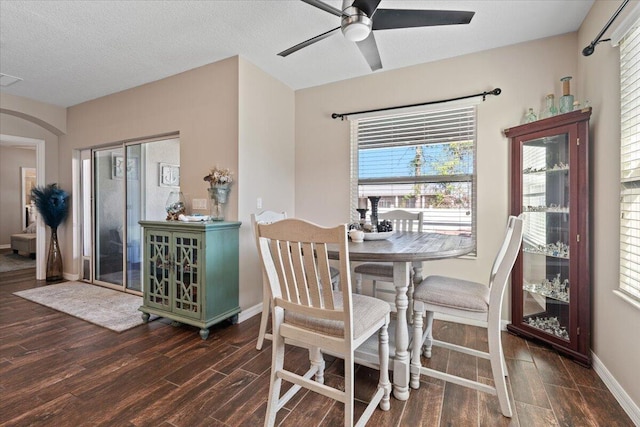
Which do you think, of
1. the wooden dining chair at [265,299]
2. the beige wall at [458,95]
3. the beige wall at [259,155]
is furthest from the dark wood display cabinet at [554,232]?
the beige wall at [259,155]

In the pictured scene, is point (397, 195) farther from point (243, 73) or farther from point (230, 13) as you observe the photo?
point (230, 13)

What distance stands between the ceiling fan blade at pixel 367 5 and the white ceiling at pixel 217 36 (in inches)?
24.2

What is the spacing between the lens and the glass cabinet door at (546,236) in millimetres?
2316

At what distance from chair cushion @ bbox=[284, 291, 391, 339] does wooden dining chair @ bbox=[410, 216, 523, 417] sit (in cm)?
35

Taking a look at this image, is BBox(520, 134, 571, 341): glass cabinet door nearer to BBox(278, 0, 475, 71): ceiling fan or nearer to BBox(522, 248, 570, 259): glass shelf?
BBox(522, 248, 570, 259): glass shelf

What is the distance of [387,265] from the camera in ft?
8.57

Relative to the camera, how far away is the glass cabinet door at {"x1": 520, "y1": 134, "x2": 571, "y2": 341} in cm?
232

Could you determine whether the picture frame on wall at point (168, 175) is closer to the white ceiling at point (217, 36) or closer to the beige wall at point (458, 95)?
the white ceiling at point (217, 36)

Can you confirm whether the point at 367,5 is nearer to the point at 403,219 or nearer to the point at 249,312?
the point at 403,219

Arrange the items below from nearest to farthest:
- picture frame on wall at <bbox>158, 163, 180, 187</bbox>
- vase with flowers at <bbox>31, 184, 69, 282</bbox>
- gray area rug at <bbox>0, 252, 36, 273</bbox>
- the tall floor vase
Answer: picture frame on wall at <bbox>158, 163, 180, 187</bbox> < vase with flowers at <bbox>31, 184, 69, 282</bbox> < the tall floor vase < gray area rug at <bbox>0, 252, 36, 273</bbox>

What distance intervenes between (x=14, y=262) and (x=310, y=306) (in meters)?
7.28

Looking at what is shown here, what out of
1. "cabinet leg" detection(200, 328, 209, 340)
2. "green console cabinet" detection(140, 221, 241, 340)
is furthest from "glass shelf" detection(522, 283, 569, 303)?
"cabinet leg" detection(200, 328, 209, 340)

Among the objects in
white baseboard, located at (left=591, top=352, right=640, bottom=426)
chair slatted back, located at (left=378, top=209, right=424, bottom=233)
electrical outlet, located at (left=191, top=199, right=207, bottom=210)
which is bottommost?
white baseboard, located at (left=591, top=352, right=640, bottom=426)

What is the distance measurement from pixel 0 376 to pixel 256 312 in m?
1.90
